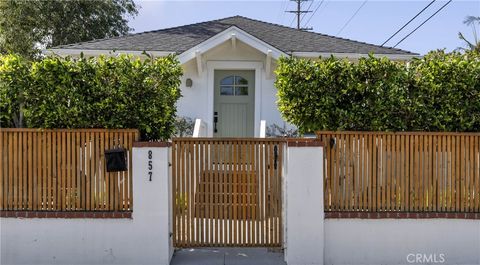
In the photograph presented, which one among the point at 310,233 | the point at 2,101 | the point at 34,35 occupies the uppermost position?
the point at 34,35

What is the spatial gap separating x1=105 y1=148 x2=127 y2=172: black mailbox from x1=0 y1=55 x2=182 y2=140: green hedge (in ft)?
1.07

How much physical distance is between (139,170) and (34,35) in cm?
1467

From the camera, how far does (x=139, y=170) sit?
4.87 meters

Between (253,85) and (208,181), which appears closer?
(208,181)

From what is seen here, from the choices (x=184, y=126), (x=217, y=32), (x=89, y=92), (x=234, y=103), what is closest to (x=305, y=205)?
(x=89, y=92)

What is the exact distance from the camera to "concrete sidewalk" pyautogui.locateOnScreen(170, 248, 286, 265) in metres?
4.97

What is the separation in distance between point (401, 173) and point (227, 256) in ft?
8.10

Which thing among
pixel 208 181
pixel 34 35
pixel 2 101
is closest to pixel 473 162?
pixel 208 181

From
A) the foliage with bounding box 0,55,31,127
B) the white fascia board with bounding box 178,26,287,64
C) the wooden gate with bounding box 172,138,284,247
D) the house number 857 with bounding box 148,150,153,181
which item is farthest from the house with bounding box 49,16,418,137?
the foliage with bounding box 0,55,31,127

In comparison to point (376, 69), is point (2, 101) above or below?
below

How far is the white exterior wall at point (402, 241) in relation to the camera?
4961 millimetres

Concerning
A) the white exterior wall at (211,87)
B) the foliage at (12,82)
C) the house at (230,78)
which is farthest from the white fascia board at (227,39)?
the foliage at (12,82)

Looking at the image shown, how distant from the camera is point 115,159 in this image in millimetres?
4836

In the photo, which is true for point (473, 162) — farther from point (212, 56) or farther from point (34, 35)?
point (34, 35)
